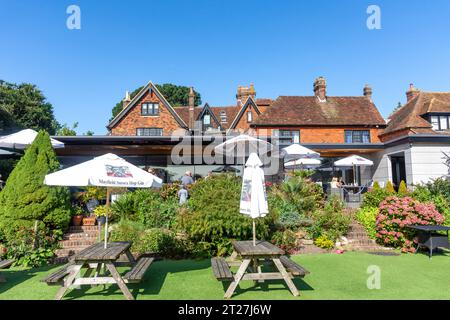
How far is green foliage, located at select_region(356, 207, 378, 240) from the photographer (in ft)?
30.8

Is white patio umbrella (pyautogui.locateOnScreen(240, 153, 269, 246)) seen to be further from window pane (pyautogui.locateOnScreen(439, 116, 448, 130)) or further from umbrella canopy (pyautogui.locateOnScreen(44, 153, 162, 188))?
window pane (pyautogui.locateOnScreen(439, 116, 448, 130))

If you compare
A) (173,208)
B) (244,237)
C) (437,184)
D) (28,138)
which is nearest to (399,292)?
(244,237)

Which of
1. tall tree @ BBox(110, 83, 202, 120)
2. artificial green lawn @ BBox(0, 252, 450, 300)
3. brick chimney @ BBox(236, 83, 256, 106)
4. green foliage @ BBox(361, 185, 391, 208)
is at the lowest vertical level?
artificial green lawn @ BBox(0, 252, 450, 300)

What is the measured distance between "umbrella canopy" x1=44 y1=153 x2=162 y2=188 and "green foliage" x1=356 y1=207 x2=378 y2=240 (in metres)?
7.46

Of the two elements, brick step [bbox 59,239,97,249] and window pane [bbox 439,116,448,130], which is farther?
window pane [bbox 439,116,448,130]

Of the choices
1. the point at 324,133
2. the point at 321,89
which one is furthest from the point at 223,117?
the point at 324,133

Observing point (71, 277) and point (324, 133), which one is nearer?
point (71, 277)

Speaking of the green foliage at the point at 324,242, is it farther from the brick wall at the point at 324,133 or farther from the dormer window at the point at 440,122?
the brick wall at the point at 324,133

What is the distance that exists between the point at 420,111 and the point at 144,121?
2196cm

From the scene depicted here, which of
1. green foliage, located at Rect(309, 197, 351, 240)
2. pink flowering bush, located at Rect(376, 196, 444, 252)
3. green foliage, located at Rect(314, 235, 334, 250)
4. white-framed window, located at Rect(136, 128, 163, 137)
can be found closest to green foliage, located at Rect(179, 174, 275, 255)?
green foliage, located at Rect(314, 235, 334, 250)

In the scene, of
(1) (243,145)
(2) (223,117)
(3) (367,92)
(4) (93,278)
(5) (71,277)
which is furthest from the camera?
(2) (223,117)

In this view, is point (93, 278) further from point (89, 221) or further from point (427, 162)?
point (427, 162)

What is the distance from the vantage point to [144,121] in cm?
2662
